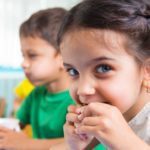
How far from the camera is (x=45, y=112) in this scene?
1.30m

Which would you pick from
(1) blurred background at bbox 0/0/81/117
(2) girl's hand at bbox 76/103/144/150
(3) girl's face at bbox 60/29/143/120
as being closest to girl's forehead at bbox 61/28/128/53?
(3) girl's face at bbox 60/29/143/120

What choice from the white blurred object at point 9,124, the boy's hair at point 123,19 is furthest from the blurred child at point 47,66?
the boy's hair at point 123,19

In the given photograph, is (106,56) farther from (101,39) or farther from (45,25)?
(45,25)

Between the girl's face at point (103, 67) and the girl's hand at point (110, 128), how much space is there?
1.9 inches

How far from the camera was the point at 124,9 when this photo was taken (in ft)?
2.08

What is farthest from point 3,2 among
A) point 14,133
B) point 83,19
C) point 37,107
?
point 83,19

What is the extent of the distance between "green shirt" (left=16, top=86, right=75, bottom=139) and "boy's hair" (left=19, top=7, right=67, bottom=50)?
204mm

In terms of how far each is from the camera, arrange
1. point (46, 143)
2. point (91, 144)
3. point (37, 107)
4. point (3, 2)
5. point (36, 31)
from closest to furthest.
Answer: point (91, 144) → point (46, 143) → point (36, 31) → point (37, 107) → point (3, 2)

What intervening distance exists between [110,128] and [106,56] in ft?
0.45

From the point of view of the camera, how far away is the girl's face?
0.62 meters

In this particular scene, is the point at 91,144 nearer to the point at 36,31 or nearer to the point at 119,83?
the point at 119,83

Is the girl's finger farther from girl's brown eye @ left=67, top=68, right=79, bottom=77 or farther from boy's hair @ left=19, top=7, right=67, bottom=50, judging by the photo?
boy's hair @ left=19, top=7, right=67, bottom=50

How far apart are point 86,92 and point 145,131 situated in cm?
20

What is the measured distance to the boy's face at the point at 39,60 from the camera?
122 centimetres
